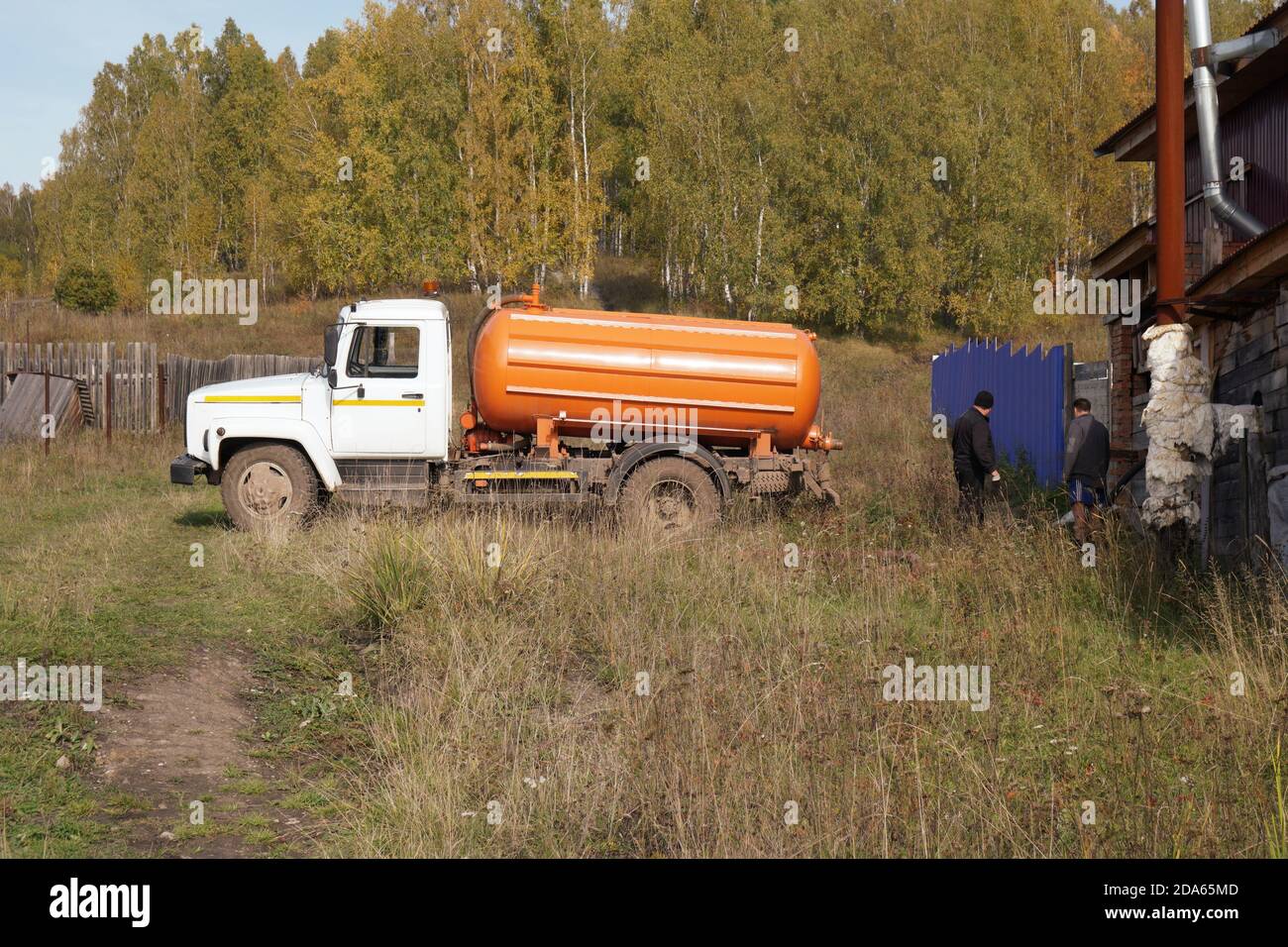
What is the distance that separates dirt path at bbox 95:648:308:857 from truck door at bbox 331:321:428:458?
510cm

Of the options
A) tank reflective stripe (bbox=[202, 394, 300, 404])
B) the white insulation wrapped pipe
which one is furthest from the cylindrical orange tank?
the white insulation wrapped pipe

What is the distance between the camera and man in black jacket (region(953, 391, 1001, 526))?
483 inches

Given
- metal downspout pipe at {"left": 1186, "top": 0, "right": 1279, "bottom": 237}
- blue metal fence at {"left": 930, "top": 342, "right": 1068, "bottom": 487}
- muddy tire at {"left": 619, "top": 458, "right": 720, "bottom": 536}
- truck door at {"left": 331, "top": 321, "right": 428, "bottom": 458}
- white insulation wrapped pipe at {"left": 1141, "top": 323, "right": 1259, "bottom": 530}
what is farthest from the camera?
blue metal fence at {"left": 930, "top": 342, "right": 1068, "bottom": 487}

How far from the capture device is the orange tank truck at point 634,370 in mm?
12391

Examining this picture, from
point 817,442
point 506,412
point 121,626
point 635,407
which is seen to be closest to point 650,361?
point 635,407

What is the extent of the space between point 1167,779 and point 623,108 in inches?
1632

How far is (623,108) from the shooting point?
143 feet

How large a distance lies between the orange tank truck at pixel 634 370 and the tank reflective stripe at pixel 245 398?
2.02m

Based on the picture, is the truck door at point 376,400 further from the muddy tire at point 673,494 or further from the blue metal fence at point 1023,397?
the blue metal fence at point 1023,397

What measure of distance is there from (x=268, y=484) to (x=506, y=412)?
2664 millimetres

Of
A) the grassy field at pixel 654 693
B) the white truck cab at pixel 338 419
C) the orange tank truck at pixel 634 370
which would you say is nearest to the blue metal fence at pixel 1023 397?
the orange tank truck at pixel 634 370

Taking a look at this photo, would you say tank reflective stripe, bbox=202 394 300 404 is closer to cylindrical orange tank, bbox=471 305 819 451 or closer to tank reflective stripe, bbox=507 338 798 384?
cylindrical orange tank, bbox=471 305 819 451

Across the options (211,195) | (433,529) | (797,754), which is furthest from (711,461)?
(211,195)

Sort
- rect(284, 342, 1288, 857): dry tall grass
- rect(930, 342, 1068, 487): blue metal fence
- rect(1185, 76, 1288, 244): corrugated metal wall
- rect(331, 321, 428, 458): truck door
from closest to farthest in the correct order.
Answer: rect(284, 342, 1288, 857): dry tall grass
rect(331, 321, 428, 458): truck door
rect(1185, 76, 1288, 244): corrugated metal wall
rect(930, 342, 1068, 487): blue metal fence
